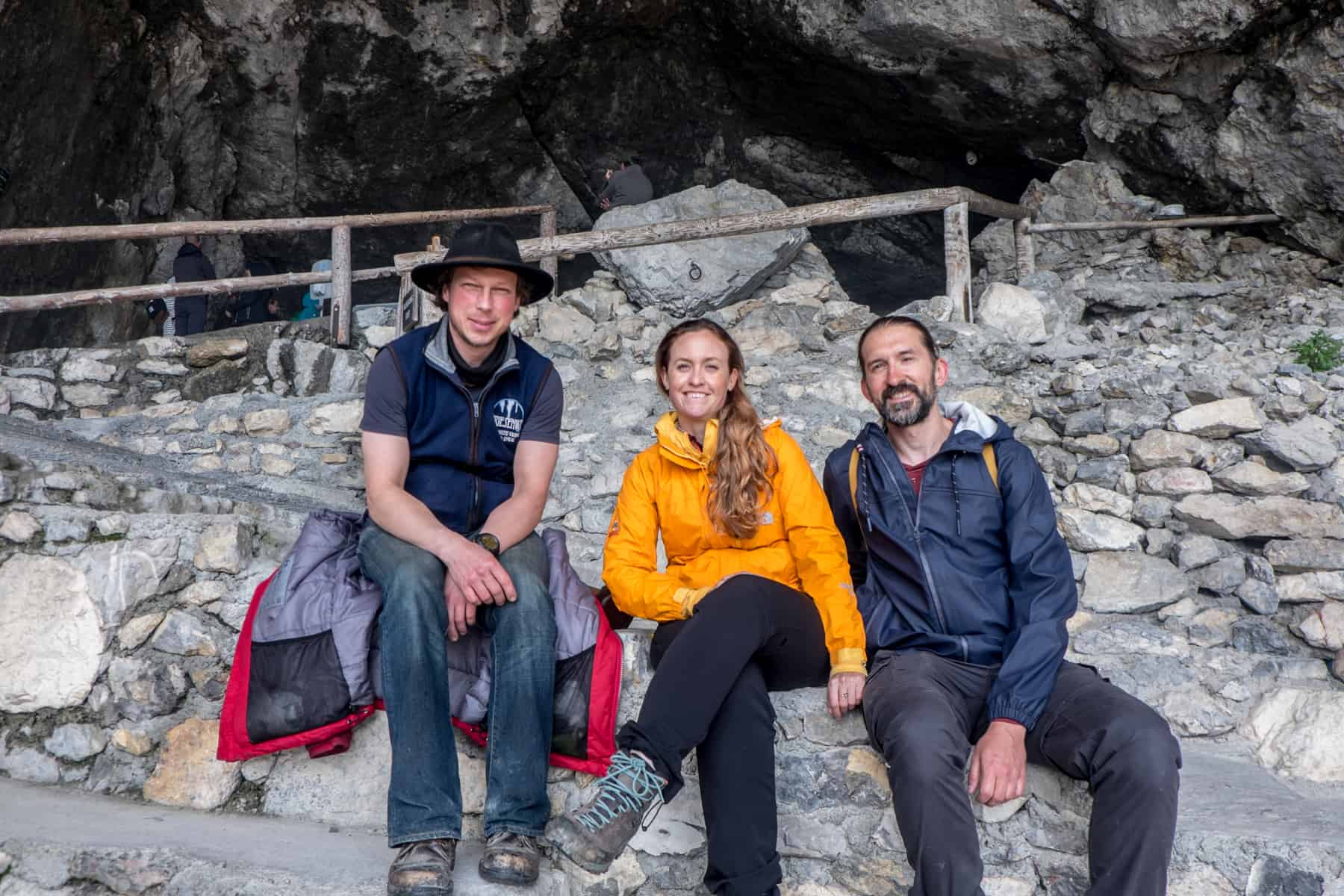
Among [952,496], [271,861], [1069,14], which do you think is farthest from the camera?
[1069,14]

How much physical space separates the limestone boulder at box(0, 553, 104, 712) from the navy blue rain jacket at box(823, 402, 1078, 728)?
7.45 feet

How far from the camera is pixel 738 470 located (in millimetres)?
2570

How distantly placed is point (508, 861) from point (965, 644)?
1210 millimetres

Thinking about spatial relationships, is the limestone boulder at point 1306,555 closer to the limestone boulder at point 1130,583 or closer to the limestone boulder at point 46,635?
the limestone boulder at point 1130,583

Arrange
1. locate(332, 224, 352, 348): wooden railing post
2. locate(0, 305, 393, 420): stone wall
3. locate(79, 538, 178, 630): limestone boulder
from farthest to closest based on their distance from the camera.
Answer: locate(332, 224, 352, 348): wooden railing post, locate(0, 305, 393, 420): stone wall, locate(79, 538, 178, 630): limestone boulder

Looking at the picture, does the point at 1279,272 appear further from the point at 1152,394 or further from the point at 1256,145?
the point at 1152,394

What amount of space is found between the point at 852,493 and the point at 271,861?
5.72ft

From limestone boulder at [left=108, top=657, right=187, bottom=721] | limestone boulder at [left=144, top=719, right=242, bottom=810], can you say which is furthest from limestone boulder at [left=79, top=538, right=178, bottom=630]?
limestone boulder at [left=144, top=719, right=242, bottom=810]

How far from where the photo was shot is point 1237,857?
2.18 m

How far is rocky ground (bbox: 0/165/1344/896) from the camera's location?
244 centimetres

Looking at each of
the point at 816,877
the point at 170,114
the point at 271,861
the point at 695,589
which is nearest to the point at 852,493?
the point at 695,589

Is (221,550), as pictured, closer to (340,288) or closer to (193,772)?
(193,772)

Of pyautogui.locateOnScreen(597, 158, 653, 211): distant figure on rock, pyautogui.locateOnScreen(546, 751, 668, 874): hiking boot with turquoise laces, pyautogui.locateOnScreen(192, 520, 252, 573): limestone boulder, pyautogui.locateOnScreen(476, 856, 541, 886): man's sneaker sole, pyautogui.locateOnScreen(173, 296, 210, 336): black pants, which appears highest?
pyautogui.locateOnScreen(597, 158, 653, 211): distant figure on rock

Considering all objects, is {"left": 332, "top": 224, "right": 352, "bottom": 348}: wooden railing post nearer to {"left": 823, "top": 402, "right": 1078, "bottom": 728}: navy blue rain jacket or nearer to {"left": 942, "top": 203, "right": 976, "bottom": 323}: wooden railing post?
{"left": 942, "top": 203, "right": 976, "bottom": 323}: wooden railing post
